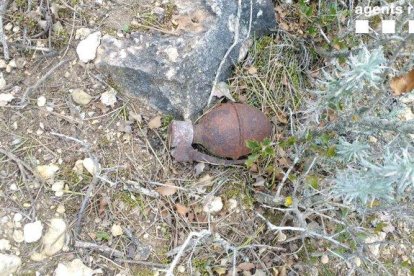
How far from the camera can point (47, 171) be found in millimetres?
2527

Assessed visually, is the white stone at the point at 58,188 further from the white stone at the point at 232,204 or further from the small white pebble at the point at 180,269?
the white stone at the point at 232,204

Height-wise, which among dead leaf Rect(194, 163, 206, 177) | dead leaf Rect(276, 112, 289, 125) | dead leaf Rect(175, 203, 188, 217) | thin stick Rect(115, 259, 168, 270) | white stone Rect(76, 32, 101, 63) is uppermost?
white stone Rect(76, 32, 101, 63)

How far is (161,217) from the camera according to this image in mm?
2609

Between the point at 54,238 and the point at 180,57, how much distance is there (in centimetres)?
122

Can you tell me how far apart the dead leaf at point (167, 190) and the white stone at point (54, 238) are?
55 cm

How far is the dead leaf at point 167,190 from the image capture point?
2.62 meters

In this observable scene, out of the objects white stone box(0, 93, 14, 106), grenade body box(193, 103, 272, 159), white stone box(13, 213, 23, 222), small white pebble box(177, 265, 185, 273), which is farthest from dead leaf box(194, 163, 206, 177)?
white stone box(0, 93, 14, 106)

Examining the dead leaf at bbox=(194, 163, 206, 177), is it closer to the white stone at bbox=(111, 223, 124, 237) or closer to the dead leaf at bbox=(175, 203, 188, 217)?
the dead leaf at bbox=(175, 203, 188, 217)

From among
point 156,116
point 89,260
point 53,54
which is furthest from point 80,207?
point 53,54

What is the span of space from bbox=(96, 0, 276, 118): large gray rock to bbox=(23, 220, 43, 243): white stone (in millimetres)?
909

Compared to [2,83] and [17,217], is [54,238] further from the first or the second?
[2,83]

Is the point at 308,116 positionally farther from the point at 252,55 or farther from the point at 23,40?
the point at 23,40

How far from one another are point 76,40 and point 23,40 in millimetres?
298

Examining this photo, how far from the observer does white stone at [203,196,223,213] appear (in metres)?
2.67
